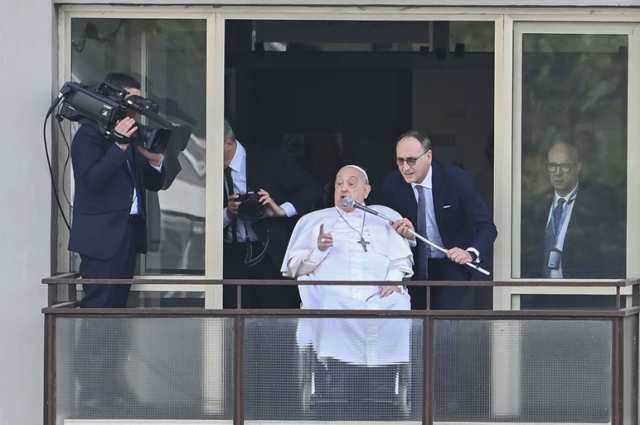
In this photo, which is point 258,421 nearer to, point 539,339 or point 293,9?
point 539,339

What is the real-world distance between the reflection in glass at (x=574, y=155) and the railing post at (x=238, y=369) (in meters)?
1.90

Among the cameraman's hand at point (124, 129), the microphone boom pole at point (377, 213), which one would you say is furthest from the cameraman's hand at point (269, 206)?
the cameraman's hand at point (124, 129)

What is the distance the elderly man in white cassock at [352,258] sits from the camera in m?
8.41

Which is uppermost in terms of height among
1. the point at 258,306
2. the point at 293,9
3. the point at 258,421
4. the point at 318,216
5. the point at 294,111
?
the point at 293,9

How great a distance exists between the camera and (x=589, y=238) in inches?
353

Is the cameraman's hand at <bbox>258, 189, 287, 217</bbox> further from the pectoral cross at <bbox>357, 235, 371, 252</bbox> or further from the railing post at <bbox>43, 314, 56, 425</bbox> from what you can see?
the railing post at <bbox>43, 314, 56, 425</bbox>

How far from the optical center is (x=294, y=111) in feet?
30.7

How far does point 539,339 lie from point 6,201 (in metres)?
3.20

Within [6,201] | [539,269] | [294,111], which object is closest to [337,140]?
[294,111]

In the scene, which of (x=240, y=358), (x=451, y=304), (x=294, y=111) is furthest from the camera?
(x=294, y=111)

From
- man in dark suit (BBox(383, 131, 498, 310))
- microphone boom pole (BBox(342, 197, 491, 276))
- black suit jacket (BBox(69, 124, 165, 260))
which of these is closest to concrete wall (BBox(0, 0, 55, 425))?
black suit jacket (BBox(69, 124, 165, 260))

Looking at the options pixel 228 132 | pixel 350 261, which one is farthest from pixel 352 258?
pixel 228 132

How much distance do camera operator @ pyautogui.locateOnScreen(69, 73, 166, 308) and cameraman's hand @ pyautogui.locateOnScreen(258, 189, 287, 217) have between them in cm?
71

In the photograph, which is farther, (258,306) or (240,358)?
(258,306)
